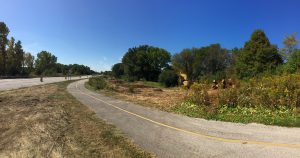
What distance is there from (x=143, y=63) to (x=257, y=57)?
49.5 metres

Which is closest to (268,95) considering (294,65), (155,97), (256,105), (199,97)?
(256,105)

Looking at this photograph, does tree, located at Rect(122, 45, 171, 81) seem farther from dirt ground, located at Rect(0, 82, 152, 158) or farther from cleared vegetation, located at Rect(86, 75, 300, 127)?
dirt ground, located at Rect(0, 82, 152, 158)

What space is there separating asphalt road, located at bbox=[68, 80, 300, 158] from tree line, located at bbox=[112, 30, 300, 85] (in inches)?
794

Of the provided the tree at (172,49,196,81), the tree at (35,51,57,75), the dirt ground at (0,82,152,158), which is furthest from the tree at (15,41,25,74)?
the dirt ground at (0,82,152,158)

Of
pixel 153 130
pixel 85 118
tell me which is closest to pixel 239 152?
pixel 153 130

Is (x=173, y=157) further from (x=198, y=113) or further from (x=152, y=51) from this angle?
(x=152, y=51)

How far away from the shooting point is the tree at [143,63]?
8519 cm

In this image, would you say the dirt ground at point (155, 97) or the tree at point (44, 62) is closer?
the dirt ground at point (155, 97)

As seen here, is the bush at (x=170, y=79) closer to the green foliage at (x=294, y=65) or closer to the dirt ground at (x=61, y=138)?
the green foliage at (x=294, y=65)

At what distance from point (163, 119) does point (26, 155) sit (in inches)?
249

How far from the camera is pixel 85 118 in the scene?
13.0 m

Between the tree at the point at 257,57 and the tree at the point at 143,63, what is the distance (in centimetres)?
4385

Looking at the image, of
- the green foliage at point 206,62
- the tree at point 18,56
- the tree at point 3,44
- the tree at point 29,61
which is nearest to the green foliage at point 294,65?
the green foliage at point 206,62

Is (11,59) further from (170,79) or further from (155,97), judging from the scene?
(155,97)
